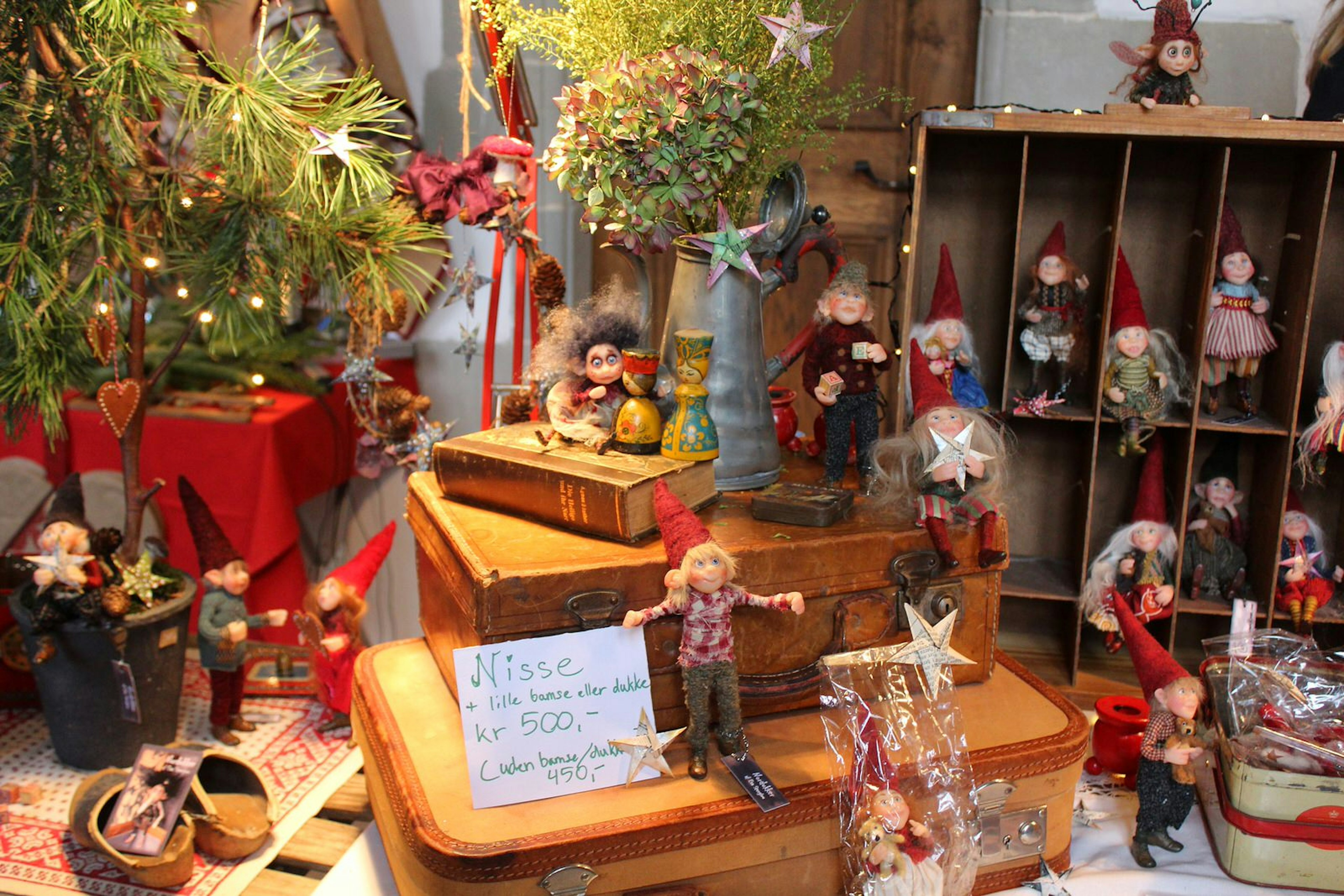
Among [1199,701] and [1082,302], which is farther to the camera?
[1082,302]

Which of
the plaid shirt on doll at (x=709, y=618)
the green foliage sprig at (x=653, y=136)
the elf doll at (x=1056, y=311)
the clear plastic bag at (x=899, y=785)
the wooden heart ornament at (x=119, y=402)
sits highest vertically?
the green foliage sprig at (x=653, y=136)

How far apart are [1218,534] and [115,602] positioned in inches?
64.3

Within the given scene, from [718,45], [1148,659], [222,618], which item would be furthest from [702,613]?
[222,618]

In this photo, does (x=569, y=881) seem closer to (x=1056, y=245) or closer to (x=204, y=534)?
(x=204, y=534)

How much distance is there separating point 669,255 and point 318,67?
67cm

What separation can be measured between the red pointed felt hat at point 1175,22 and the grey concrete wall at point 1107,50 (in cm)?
25

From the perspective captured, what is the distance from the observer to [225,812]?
50.0 inches

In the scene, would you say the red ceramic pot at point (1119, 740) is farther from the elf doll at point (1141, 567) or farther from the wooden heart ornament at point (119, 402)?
the wooden heart ornament at point (119, 402)

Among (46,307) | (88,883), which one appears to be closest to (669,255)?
(46,307)

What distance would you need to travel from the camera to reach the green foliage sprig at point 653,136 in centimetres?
112

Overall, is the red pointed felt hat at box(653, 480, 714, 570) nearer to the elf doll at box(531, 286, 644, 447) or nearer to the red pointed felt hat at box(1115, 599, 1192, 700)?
the elf doll at box(531, 286, 644, 447)

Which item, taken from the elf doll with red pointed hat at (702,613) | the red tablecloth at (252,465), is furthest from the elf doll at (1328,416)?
the red tablecloth at (252,465)

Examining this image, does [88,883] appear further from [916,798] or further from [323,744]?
[916,798]

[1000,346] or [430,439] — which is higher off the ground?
[1000,346]
